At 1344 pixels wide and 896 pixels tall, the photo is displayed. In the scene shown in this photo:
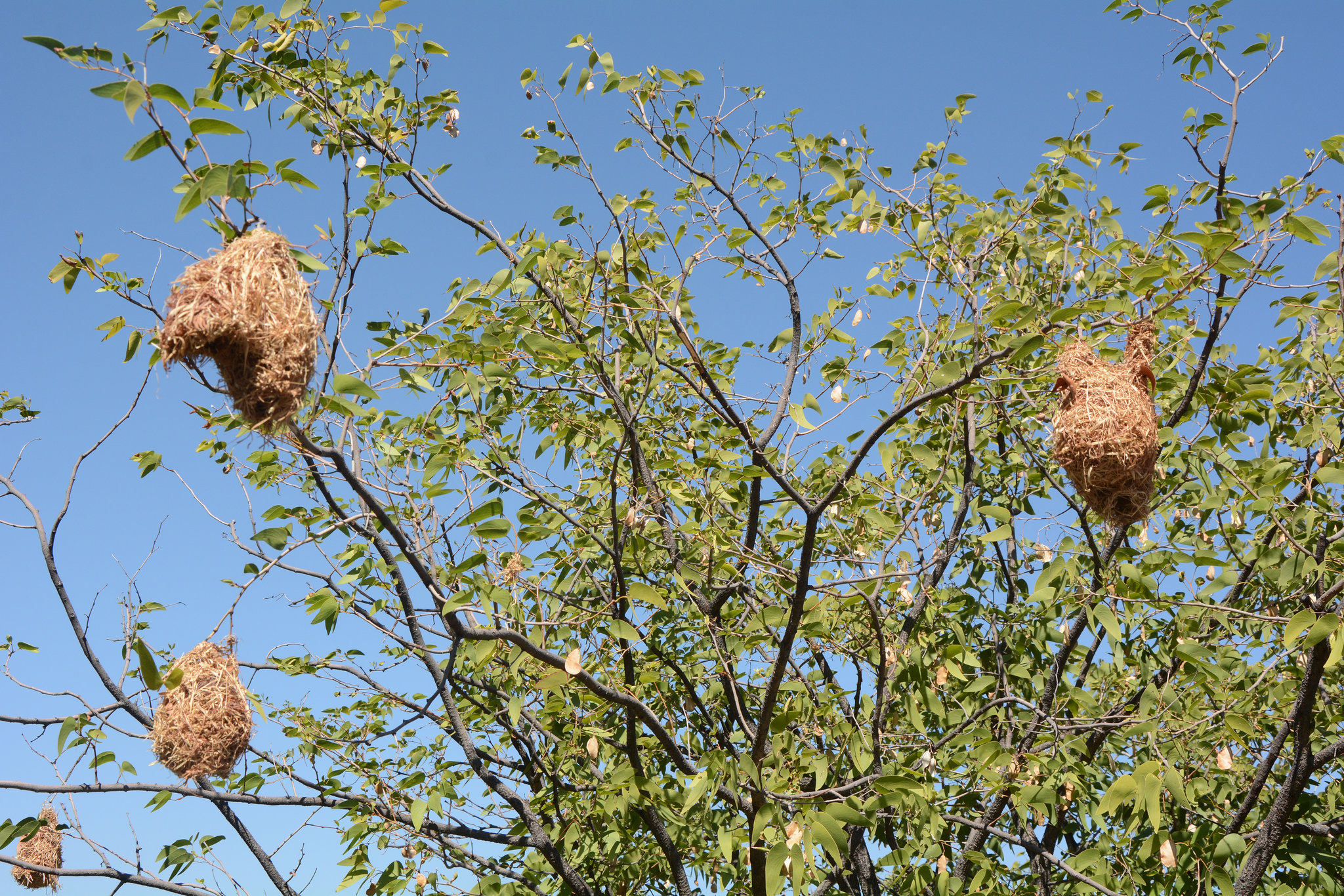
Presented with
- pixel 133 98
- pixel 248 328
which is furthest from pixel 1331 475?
pixel 133 98

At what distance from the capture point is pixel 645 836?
484 cm

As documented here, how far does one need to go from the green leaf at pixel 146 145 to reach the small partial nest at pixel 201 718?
5.20ft

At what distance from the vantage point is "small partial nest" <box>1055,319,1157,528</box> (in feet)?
9.61

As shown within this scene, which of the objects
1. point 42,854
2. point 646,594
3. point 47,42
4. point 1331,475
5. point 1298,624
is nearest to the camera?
point 47,42

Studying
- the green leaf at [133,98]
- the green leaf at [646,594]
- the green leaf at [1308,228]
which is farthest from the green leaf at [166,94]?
the green leaf at [1308,228]

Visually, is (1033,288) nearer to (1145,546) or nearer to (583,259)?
(1145,546)

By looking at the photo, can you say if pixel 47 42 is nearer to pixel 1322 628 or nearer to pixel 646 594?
pixel 646 594

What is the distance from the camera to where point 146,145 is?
234 centimetres

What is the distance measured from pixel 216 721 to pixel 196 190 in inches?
66.4

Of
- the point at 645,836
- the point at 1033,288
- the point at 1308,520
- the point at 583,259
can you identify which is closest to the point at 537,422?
the point at 583,259

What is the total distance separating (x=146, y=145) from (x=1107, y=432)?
2696mm

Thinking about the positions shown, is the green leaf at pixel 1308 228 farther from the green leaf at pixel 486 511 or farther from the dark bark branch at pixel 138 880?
the dark bark branch at pixel 138 880

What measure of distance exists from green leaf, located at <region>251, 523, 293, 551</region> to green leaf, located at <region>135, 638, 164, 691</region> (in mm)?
403

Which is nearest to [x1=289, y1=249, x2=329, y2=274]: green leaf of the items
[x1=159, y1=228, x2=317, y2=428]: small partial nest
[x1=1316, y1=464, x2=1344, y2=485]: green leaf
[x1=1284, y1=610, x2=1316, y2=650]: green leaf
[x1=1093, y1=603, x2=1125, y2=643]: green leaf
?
[x1=159, y1=228, x2=317, y2=428]: small partial nest
